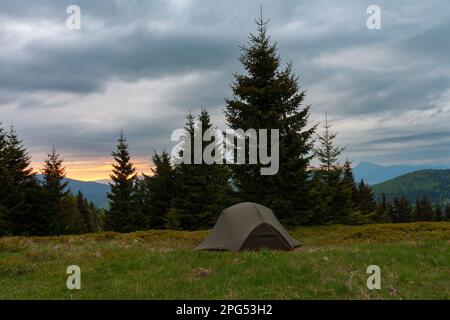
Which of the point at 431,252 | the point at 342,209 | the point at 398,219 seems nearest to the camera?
the point at 431,252

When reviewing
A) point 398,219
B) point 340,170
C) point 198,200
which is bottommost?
point 398,219

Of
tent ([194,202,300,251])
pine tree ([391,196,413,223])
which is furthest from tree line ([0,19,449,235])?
pine tree ([391,196,413,223])

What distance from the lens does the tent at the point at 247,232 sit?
1688cm

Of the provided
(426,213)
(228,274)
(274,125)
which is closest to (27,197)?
(274,125)

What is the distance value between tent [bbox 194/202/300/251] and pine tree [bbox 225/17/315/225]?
10.0m

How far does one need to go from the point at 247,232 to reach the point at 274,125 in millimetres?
13392

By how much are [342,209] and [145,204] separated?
27864 mm

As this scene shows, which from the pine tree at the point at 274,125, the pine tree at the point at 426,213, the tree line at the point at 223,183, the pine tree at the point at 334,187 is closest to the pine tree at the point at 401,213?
the pine tree at the point at 426,213

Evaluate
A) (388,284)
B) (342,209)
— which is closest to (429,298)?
(388,284)

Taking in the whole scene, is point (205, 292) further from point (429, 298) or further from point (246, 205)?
point (246, 205)

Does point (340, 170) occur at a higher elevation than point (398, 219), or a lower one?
higher

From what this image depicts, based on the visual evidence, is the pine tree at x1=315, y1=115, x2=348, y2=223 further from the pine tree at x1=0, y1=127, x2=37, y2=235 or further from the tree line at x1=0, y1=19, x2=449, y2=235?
the pine tree at x1=0, y1=127, x2=37, y2=235

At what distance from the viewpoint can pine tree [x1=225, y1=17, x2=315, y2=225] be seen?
93.2ft

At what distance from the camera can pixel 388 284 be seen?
1063 cm
